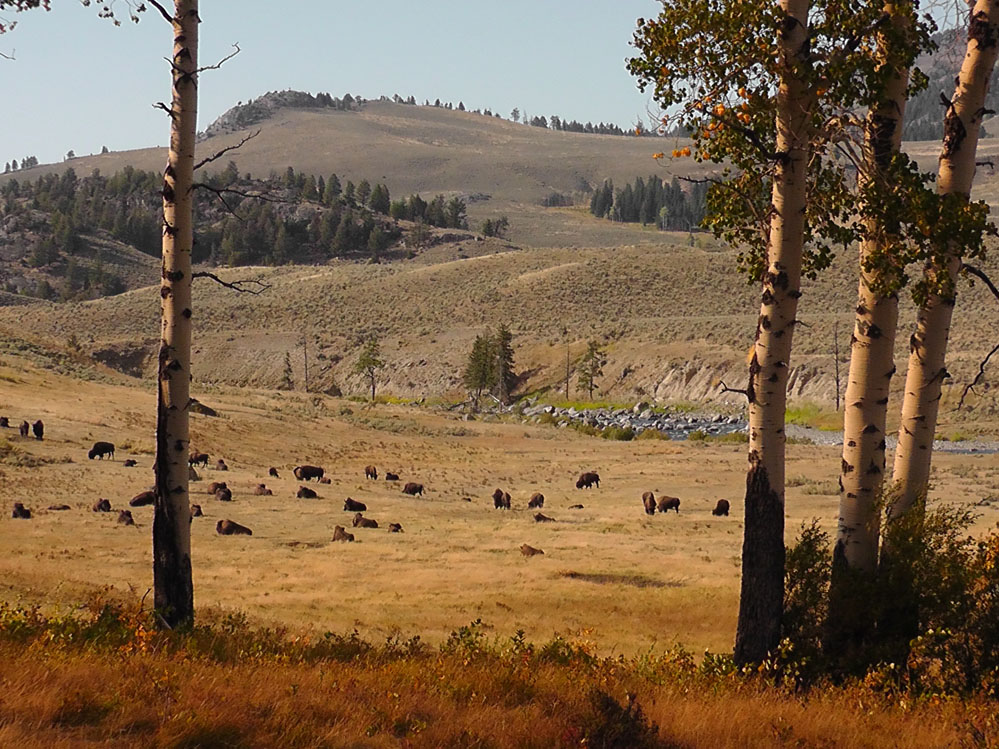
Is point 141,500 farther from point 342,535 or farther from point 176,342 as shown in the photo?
point 176,342

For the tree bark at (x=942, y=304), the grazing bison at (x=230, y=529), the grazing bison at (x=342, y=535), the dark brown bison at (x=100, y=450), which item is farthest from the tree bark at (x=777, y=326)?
the dark brown bison at (x=100, y=450)

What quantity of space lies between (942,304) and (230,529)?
20.1 meters

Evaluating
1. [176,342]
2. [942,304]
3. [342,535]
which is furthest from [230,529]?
[942,304]

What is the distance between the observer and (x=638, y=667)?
34.6 feet

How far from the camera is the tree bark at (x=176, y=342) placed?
404 inches

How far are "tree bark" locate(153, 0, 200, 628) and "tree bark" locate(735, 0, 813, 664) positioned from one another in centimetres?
570

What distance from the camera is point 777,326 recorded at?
9914 millimetres

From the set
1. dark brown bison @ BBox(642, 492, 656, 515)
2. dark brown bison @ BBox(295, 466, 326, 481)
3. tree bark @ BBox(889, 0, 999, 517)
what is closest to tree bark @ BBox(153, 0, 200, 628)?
tree bark @ BBox(889, 0, 999, 517)

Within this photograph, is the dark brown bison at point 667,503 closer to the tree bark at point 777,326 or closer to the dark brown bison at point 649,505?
the dark brown bison at point 649,505

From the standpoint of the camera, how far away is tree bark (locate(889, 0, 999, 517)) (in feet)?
35.1

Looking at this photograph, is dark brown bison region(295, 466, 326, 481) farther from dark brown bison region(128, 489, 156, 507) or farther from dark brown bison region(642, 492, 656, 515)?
dark brown bison region(642, 492, 656, 515)

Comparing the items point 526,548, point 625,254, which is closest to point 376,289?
point 625,254

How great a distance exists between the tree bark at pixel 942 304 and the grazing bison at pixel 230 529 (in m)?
19.2

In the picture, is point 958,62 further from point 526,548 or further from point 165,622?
point 526,548
